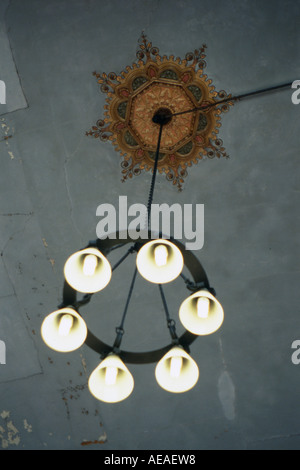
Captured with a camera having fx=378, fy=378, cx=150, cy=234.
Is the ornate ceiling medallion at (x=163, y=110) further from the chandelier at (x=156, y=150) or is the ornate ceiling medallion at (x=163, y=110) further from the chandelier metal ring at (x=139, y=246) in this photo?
the chandelier metal ring at (x=139, y=246)

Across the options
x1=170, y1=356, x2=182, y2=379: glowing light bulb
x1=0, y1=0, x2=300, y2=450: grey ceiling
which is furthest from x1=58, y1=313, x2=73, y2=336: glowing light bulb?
x1=0, y1=0, x2=300, y2=450: grey ceiling

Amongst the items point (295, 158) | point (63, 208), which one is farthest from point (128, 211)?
point (295, 158)

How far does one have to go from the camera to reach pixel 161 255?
6.38 ft

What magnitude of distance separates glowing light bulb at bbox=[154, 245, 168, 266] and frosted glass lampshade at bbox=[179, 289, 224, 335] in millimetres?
252

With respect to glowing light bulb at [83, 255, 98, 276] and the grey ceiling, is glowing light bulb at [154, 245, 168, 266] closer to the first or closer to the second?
glowing light bulb at [83, 255, 98, 276]

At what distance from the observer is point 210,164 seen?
11.4 feet

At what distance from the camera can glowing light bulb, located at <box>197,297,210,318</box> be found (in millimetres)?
2002

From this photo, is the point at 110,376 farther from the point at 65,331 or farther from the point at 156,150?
the point at 156,150

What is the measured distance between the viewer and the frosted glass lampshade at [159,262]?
191 cm

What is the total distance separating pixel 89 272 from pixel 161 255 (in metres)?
0.38

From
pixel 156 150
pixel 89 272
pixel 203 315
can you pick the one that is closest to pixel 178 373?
pixel 203 315

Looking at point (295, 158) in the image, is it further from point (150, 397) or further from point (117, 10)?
point (150, 397)

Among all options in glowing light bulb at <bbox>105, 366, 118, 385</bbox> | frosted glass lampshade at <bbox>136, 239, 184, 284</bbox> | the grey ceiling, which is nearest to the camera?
frosted glass lampshade at <bbox>136, 239, 184, 284</bbox>

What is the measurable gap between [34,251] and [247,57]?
2.60 meters
